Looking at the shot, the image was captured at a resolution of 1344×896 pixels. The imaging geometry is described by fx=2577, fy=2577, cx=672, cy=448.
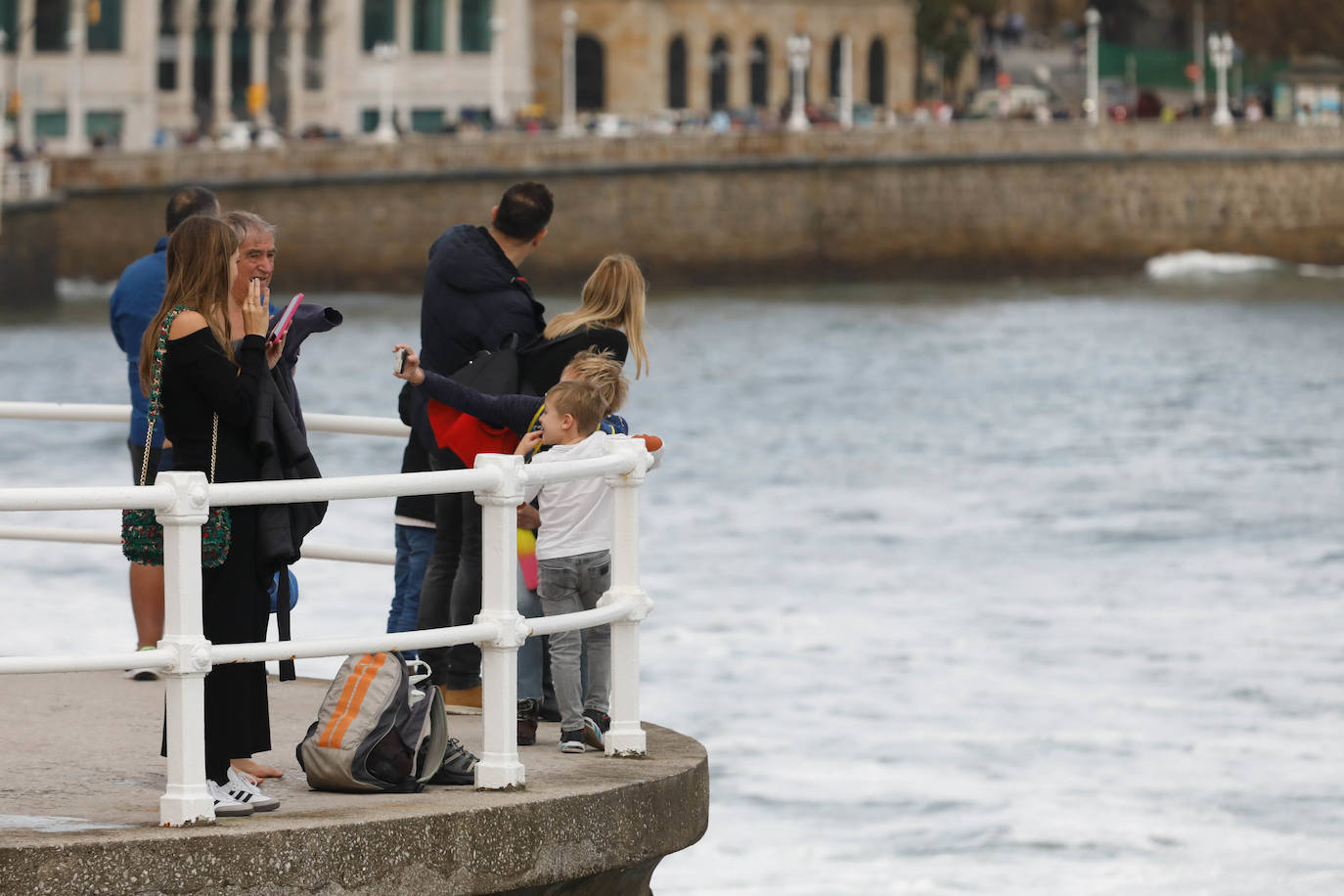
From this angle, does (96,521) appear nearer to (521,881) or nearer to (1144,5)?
(521,881)

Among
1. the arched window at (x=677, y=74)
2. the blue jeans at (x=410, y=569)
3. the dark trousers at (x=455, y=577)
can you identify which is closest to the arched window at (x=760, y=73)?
the arched window at (x=677, y=74)

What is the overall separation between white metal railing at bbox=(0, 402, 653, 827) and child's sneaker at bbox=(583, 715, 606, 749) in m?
0.12

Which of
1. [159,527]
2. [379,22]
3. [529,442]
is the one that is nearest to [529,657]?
[529,442]

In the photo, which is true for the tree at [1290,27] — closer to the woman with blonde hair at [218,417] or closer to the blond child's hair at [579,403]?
the blond child's hair at [579,403]

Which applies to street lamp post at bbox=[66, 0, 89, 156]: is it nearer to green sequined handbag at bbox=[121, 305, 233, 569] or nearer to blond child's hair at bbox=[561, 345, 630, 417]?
blond child's hair at bbox=[561, 345, 630, 417]

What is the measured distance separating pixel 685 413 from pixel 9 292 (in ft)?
49.0

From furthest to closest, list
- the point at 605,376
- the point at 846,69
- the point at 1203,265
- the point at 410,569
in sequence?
the point at 846,69 < the point at 1203,265 < the point at 410,569 < the point at 605,376

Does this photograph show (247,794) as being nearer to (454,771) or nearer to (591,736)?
(454,771)

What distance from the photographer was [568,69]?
67875 mm

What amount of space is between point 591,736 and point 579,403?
2.42 ft

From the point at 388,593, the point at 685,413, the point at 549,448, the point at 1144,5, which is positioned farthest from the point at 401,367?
the point at 1144,5

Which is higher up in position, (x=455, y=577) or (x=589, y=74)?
(x=589, y=74)

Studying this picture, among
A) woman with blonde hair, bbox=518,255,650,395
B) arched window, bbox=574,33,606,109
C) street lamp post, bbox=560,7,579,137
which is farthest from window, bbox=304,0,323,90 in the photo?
woman with blonde hair, bbox=518,255,650,395

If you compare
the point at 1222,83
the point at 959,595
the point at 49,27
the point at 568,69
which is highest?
the point at 49,27
